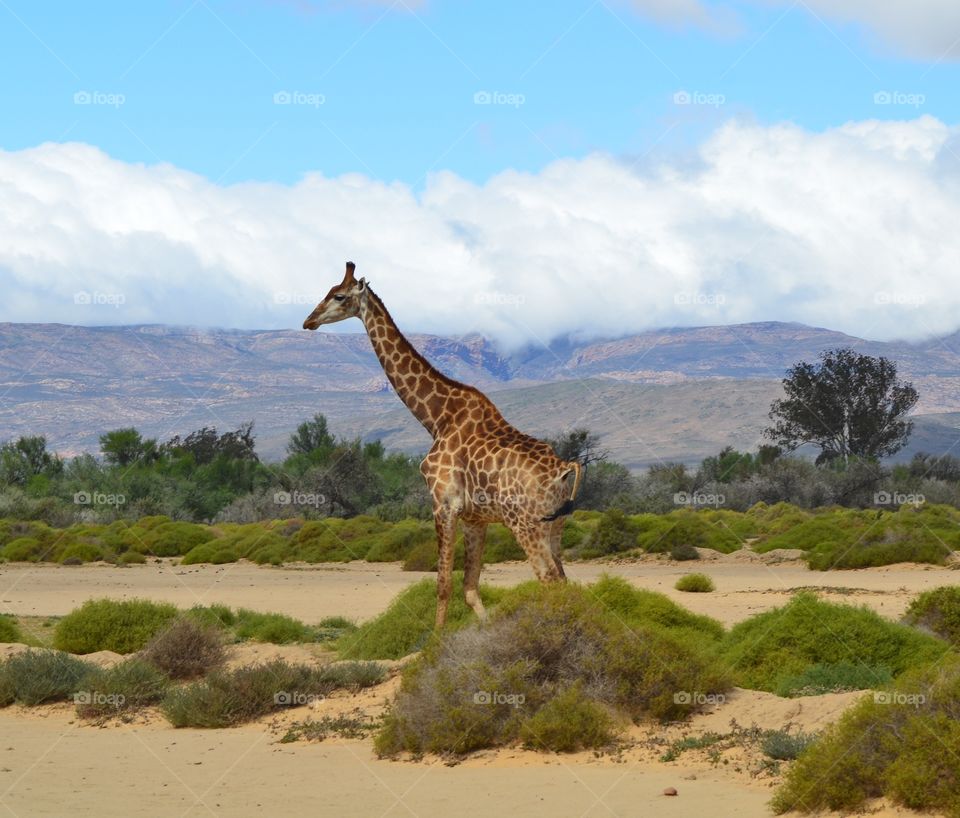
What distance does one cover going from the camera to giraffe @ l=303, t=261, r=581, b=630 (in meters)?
13.3

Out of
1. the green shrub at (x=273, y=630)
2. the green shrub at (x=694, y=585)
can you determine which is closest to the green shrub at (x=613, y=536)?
the green shrub at (x=694, y=585)

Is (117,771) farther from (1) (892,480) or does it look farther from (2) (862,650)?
(1) (892,480)

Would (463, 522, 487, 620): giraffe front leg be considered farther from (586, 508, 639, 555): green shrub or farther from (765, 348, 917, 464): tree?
(765, 348, 917, 464): tree

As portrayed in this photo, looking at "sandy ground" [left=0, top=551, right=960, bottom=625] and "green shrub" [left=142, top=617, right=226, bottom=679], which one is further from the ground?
"green shrub" [left=142, top=617, right=226, bottom=679]

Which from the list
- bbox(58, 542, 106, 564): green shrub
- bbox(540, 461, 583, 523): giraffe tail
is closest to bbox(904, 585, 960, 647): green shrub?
bbox(540, 461, 583, 523): giraffe tail

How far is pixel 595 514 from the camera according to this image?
167ft

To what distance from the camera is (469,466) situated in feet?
44.5

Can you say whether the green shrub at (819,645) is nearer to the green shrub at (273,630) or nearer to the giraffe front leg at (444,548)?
the giraffe front leg at (444,548)

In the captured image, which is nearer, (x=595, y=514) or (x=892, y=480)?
(x=595, y=514)

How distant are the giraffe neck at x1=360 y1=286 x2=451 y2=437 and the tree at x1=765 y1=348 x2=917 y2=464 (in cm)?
6964

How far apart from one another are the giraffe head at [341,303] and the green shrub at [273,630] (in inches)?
272

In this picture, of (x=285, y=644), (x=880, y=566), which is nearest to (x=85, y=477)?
(x=880, y=566)

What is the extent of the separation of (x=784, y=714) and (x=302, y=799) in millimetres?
4222

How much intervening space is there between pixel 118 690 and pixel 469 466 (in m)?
4.63
